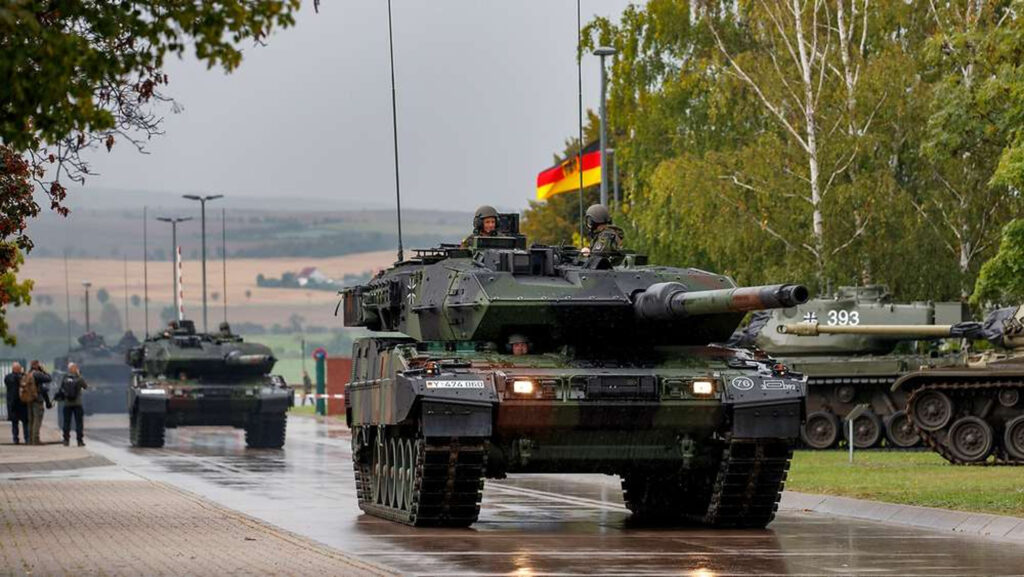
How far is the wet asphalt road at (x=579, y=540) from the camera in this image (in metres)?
15.1

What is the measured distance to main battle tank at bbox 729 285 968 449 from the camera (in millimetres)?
38031

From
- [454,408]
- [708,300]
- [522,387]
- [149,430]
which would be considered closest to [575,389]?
[522,387]

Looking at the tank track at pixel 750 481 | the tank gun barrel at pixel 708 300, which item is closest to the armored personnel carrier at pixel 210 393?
the tank track at pixel 750 481

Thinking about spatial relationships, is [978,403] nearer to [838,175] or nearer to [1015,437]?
[1015,437]

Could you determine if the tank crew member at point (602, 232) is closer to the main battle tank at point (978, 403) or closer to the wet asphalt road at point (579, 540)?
the wet asphalt road at point (579, 540)

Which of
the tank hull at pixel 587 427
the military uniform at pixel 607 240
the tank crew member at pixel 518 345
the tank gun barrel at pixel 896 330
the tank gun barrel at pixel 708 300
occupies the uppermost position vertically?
the military uniform at pixel 607 240

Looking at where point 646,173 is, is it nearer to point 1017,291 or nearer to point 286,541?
point 1017,291

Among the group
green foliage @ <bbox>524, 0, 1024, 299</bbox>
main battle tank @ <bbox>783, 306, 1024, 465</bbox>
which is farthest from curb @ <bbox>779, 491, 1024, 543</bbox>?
green foliage @ <bbox>524, 0, 1024, 299</bbox>

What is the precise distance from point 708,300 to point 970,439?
54.8 feet

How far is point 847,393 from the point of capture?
127 ft

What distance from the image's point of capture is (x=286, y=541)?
16.5 meters

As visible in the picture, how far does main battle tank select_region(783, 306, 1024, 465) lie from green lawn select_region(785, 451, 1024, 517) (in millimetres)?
555

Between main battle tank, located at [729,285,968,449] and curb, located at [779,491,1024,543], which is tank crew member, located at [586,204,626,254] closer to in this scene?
curb, located at [779,491,1024,543]

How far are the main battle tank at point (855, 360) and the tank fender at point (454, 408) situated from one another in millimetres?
19775
